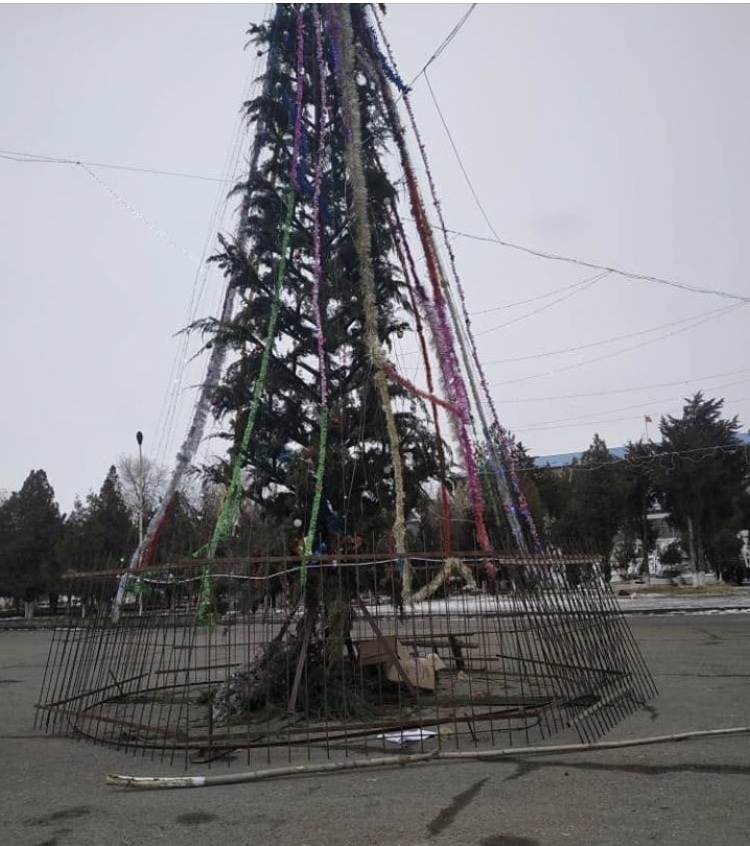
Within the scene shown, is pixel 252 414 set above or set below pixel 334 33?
below

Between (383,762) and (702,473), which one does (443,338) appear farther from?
(702,473)

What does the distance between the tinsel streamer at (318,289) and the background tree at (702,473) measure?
3360 cm

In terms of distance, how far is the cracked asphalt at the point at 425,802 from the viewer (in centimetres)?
480

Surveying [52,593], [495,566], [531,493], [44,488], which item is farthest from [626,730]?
[44,488]

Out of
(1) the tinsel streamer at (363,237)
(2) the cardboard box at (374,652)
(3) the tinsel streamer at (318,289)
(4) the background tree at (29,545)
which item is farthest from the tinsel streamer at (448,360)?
(4) the background tree at (29,545)

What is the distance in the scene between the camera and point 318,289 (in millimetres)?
9992

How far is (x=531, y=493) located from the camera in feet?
120

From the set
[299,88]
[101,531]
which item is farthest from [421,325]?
[101,531]

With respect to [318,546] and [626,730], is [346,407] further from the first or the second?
[626,730]

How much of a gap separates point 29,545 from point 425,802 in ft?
145

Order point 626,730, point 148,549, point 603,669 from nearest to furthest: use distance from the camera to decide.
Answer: point 626,730, point 603,669, point 148,549

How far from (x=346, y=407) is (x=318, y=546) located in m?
1.85

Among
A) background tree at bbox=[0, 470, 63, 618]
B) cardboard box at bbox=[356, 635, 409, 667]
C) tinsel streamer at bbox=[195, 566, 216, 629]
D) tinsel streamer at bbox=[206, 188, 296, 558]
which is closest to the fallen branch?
tinsel streamer at bbox=[195, 566, 216, 629]

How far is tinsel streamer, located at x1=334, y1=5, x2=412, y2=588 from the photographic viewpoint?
9.30 meters
